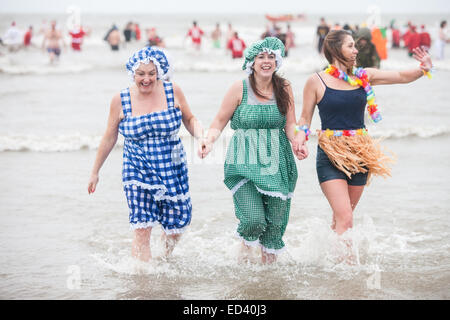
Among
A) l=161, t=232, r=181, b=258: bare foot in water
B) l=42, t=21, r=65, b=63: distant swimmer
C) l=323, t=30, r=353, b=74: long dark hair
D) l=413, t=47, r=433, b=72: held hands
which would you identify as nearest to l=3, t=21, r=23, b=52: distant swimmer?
l=42, t=21, r=65, b=63: distant swimmer

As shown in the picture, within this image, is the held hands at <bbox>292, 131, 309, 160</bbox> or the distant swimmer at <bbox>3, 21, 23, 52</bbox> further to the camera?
the distant swimmer at <bbox>3, 21, 23, 52</bbox>

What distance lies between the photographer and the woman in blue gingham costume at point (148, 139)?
15.5 feet

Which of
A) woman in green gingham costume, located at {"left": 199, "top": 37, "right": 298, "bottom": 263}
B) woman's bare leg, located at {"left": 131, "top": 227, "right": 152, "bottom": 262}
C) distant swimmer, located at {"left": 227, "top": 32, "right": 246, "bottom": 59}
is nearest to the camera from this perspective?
woman in green gingham costume, located at {"left": 199, "top": 37, "right": 298, "bottom": 263}

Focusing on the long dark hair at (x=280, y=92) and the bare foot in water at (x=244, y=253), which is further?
→ the bare foot in water at (x=244, y=253)

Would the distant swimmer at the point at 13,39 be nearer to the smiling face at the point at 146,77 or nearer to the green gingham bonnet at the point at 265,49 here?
the smiling face at the point at 146,77

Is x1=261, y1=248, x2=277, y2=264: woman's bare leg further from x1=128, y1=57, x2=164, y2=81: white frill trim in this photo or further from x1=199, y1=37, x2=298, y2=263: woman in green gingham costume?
x1=128, y1=57, x2=164, y2=81: white frill trim

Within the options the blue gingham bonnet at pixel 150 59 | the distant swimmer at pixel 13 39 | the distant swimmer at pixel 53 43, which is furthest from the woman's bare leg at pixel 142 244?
the distant swimmer at pixel 13 39

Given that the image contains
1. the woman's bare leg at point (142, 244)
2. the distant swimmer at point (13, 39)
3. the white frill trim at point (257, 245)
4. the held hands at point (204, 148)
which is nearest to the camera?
the held hands at point (204, 148)

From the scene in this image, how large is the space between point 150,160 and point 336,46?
1.68 m

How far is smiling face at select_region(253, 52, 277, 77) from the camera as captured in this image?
4.72 metres

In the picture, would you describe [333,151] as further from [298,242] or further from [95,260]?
[95,260]

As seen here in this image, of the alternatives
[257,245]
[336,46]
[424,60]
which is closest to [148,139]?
[257,245]

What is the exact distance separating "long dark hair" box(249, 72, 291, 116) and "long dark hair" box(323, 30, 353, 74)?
442 mm

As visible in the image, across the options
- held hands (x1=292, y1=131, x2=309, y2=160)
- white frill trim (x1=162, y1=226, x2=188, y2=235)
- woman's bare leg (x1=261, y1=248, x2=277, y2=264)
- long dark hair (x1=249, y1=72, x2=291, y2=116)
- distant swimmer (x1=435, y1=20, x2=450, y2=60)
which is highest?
distant swimmer (x1=435, y1=20, x2=450, y2=60)
